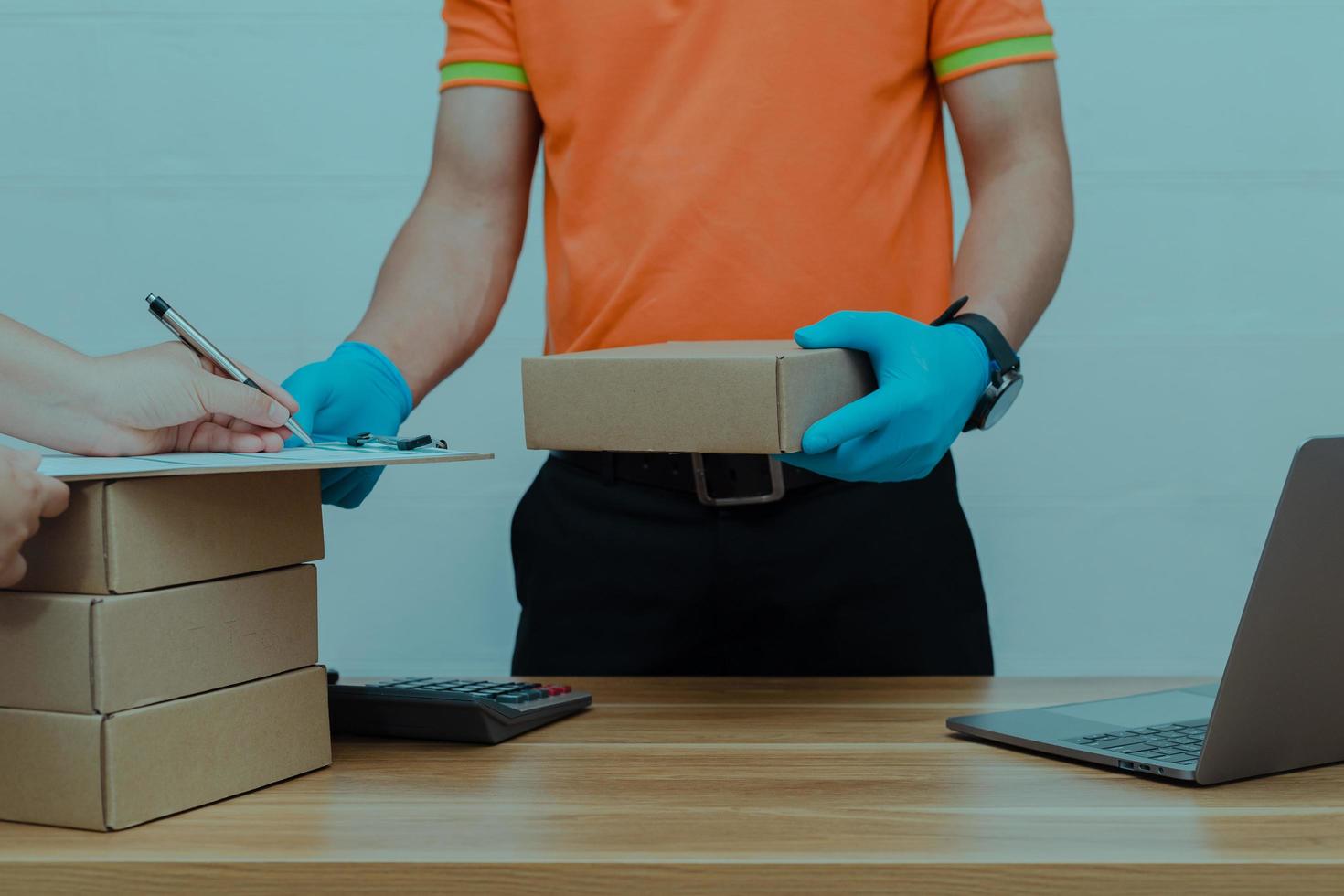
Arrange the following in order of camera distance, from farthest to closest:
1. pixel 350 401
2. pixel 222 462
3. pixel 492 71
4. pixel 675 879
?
1. pixel 492 71
2. pixel 350 401
3. pixel 222 462
4. pixel 675 879

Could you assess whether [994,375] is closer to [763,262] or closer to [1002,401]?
[1002,401]

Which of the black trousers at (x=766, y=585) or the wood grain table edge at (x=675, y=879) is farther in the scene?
the black trousers at (x=766, y=585)

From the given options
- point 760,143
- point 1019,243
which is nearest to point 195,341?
point 760,143

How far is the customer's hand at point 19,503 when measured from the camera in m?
0.62

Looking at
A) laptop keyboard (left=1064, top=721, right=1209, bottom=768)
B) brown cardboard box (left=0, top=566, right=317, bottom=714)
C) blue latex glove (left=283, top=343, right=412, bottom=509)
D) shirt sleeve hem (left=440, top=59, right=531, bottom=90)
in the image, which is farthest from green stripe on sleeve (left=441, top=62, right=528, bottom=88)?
laptop keyboard (left=1064, top=721, right=1209, bottom=768)

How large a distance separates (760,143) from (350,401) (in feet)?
1.63

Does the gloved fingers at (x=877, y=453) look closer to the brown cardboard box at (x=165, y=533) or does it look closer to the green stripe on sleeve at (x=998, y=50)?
the brown cardboard box at (x=165, y=533)

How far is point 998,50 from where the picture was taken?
1270mm

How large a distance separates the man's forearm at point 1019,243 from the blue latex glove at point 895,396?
248 millimetres

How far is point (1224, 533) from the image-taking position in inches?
82.4

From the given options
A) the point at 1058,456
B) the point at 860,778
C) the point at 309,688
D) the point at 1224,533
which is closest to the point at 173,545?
the point at 309,688

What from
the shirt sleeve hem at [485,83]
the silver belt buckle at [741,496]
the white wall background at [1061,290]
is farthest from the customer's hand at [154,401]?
the white wall background at [1061,290]

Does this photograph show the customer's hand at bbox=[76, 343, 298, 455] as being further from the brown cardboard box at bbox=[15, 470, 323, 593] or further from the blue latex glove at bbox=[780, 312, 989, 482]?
the blue latex glove at bbox=[780, 312, 989, 482]

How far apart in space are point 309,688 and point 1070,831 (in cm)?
46
